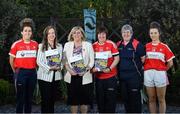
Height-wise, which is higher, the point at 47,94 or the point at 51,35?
the point at 51,35

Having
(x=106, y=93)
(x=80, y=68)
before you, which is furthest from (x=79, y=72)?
(x=106, y=93)

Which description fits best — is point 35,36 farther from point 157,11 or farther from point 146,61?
point 146,61

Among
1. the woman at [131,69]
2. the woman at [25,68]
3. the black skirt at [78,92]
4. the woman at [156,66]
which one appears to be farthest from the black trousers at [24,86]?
the woman at [156,66]

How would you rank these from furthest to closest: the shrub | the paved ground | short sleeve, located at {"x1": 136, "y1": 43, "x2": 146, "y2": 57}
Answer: the shrub → the paved ground → short sleeve, located at {"x1": 136, "y1": 43, "x2": 146, "y2": 57}

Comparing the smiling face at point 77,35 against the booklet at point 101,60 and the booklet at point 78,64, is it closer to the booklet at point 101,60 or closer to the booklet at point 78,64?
the booklet at point 78,64

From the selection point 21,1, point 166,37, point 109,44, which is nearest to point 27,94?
point 109,44

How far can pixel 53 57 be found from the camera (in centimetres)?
768

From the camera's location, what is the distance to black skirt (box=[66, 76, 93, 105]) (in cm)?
764

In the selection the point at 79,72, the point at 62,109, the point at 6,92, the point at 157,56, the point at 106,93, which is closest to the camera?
the point at 79,72

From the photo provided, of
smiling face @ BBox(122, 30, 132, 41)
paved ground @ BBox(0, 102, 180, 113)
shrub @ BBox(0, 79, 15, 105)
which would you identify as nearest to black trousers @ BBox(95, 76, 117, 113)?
smiling face @ BBox(122, 30, 132, 41)

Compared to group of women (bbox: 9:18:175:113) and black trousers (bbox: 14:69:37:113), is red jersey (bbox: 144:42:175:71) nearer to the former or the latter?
group of women (bbox: 9:18:175:113)

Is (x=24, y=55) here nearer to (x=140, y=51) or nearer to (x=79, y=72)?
(x=79, y=72)

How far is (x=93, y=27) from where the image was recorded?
34.3 ft

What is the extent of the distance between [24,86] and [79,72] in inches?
40.3
